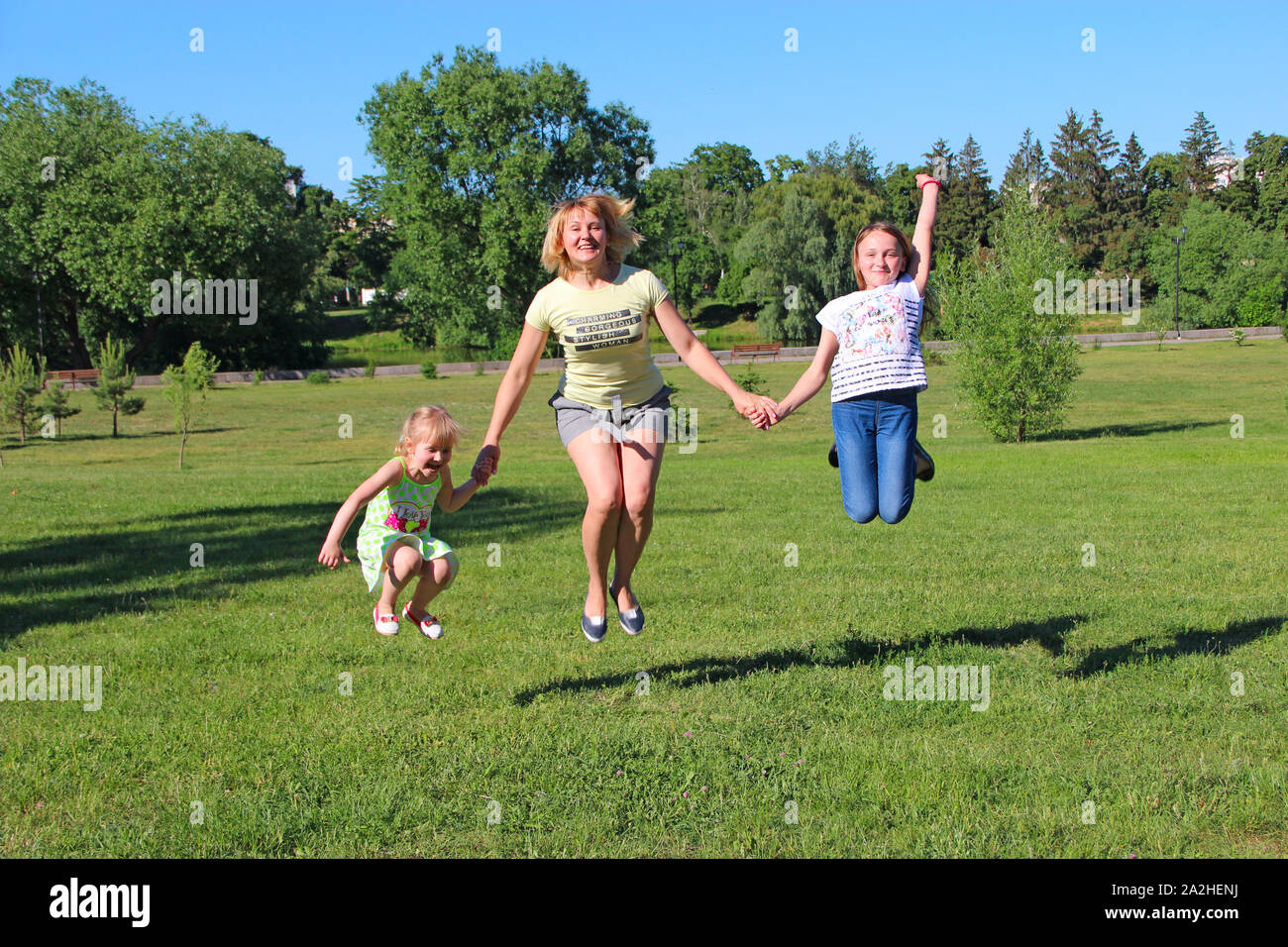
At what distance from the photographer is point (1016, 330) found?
29.0 meters

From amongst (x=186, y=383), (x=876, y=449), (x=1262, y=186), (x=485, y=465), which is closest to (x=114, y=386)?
(x=186, y=383)

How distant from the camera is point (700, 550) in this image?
40.8 ft

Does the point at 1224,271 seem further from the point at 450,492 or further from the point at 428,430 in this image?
the point at 428,430

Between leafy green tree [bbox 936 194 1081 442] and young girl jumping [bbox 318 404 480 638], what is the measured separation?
24.7 metres

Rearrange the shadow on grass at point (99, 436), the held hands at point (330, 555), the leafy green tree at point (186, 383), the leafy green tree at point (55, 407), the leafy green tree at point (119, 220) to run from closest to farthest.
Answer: the held hands at point (330, 555) < the leafy green tree at point (186, 383) < the shadow on grass at point (99, 436) < the leafy green tree at point (55, 407) < the leafy green tree at point (119, 220)

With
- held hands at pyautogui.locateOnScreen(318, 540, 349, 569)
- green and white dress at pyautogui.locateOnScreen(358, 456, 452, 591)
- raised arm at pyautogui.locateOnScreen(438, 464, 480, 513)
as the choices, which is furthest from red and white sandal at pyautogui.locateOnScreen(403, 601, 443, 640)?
held hands at pyautogui.locateOnScreen(318, 540, 349, 569)

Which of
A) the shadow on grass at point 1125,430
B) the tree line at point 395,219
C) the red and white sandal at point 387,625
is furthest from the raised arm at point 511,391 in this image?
the tree line at point 395,219

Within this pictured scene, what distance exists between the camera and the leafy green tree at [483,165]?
63656 millimetres

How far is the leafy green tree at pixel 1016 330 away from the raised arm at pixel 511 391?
24.3 meters

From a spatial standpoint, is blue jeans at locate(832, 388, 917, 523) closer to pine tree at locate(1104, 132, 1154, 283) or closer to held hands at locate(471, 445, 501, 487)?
held hands at locate(471, 445, 501, 487)

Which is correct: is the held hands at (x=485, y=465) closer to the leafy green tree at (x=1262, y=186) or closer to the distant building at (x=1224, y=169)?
the leafy green tree at (x=1262, y=186)

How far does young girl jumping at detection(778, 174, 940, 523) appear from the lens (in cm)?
672
